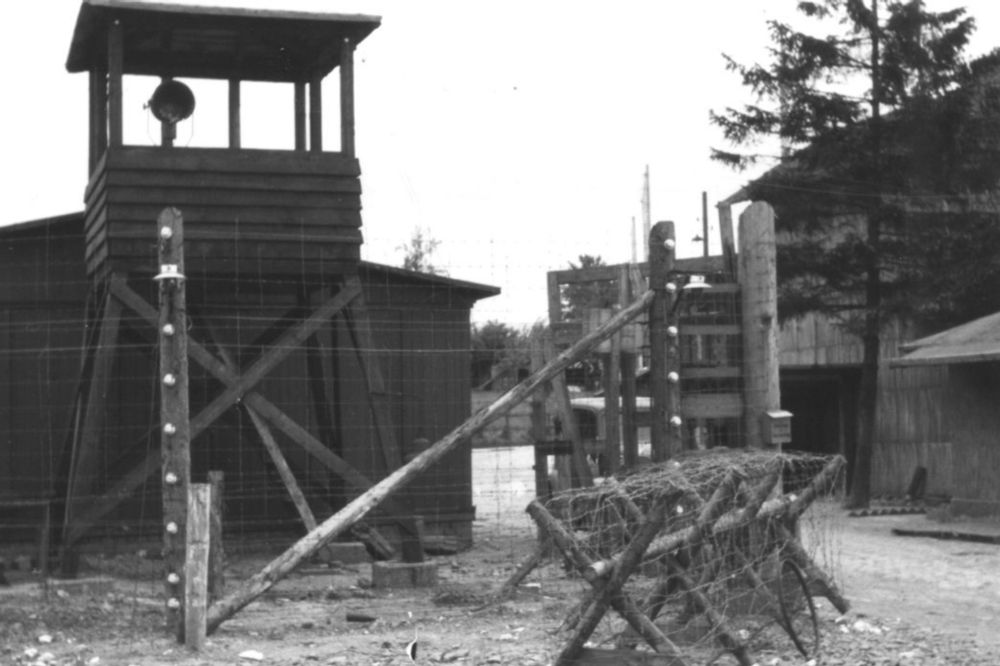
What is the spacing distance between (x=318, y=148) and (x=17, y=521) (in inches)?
208

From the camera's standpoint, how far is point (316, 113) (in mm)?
17688

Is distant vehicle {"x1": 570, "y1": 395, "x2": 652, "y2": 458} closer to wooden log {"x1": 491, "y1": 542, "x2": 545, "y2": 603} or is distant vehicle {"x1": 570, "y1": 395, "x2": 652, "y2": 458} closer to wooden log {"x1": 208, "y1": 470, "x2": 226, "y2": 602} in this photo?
wooden log {"x1": 491, "y1": 542, "x2": 545, "y2": 603}

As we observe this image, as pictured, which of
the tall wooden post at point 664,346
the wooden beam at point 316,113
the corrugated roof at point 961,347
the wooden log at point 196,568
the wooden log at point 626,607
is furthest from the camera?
the corrugated roof at point 961,347

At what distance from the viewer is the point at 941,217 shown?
87.7 ft

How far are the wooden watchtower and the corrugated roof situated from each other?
8802mm

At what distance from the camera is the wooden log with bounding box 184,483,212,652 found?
435 inches

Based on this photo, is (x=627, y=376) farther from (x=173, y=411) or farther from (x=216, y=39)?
(x=173, y=411)

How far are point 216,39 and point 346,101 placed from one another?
1602mm

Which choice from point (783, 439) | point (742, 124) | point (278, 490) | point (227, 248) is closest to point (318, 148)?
point (227, 248)

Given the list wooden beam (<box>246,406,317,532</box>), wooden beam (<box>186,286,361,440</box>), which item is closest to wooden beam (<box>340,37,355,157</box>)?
wooden beam (<box>186,286,361,440</box>)

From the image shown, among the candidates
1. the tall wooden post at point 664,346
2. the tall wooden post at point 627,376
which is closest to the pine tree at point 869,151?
the tall wooden post at point 627,376

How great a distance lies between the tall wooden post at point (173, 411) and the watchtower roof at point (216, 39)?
504 centimetres

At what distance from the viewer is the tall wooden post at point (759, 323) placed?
13.1m

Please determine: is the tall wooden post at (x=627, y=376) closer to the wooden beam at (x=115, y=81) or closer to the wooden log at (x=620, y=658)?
the wooden log at (x=620, y=658)
